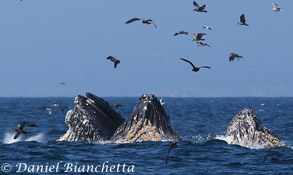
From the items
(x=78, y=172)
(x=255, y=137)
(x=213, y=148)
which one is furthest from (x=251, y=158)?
(x=78, y=172)

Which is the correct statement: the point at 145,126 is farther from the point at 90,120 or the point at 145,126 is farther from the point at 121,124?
the point at 90,120

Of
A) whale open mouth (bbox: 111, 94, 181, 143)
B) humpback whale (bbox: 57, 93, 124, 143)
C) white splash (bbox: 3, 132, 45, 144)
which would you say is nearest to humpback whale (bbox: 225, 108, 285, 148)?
whale open mouth (bbox: 111, 94, 181, 143)

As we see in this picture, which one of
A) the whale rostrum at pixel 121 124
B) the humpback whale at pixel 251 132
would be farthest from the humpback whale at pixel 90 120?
the humpback whale at pixel 251 132

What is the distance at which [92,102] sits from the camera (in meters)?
22.7

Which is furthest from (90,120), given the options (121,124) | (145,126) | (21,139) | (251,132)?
(21,139)

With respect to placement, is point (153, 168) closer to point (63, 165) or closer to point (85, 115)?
point (63, 165)

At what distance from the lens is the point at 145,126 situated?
2225 cm

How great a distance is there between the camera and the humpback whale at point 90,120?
22.5 meters

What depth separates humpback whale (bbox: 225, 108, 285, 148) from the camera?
21.5m

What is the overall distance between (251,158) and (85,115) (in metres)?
5.50

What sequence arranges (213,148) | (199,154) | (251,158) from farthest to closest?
(213,148) → (199,154) → (251,158)

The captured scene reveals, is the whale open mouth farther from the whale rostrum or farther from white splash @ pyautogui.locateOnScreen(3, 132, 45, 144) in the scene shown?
white splash @ pyautogui.locateOnScreen(3, 132, 45, 144)

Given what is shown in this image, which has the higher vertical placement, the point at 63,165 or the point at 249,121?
the point at 249,121

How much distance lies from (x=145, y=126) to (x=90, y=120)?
1771 millimetres
